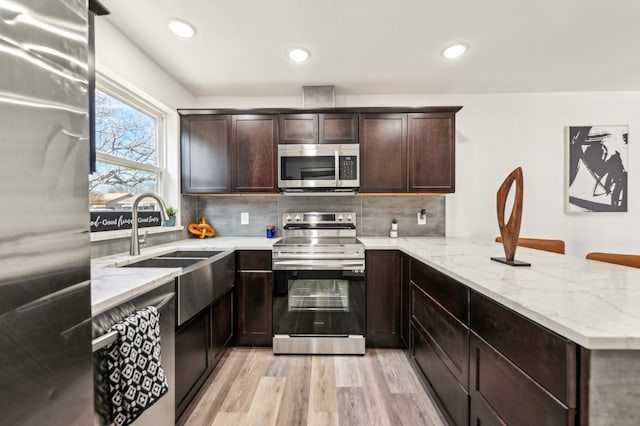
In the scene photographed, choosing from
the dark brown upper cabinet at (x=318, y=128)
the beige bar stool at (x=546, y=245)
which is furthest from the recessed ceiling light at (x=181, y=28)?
the beige bar stool at (x=546, y=245)

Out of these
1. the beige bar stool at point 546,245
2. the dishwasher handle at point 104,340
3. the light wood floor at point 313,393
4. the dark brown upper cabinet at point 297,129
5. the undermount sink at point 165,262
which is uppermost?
the dark brown upper cabinet at point 297,129

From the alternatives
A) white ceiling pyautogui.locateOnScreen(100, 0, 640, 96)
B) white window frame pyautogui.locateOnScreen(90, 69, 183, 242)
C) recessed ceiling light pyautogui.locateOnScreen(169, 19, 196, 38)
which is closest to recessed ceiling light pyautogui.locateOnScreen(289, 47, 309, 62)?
white ceiling pyautogui.locateOnScreen(100, 0, 640, 96)

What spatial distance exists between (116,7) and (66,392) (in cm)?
209

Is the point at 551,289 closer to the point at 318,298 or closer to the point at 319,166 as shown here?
the point at 318,298

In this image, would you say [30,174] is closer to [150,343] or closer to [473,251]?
[150,343]

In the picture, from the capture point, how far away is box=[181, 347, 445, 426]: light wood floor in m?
1.54

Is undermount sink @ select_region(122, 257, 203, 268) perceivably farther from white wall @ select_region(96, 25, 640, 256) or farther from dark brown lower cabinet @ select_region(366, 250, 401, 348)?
white wall @ select_region(96, 25, 640, 256)

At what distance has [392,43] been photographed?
199 centimetres

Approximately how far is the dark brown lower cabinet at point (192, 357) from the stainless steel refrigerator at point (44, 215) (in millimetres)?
902

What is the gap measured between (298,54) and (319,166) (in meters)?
0.95

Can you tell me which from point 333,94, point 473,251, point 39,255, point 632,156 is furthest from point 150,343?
point 632,156

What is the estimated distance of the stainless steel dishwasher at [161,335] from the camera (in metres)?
0.84

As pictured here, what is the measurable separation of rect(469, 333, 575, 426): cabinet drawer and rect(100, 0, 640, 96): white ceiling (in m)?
1.93

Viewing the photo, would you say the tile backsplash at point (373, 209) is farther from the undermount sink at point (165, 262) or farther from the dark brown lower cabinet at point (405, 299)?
the undermount sink at point (165, 262)
